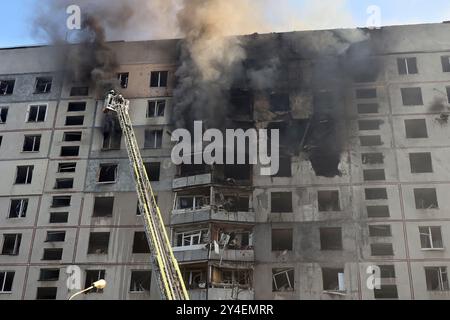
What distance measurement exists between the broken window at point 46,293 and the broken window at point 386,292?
22.0 metres

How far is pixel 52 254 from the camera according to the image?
124ft

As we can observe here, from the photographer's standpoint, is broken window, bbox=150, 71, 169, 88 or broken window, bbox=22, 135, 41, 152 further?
broken window, bbox=150, 71, 169, 88

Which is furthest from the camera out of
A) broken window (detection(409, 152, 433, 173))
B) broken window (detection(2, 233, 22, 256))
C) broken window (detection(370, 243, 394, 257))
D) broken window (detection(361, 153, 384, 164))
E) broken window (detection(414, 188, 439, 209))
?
broken window (detection(2, 233, 22, 256))

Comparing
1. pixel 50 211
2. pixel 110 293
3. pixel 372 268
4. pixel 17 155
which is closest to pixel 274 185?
→ pixel 372 268

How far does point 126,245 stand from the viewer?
37.3m

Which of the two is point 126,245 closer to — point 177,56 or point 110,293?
point 110,293

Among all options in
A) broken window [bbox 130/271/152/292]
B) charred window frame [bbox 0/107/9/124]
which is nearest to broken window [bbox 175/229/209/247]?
broken window [bbox 130/271/152/292]

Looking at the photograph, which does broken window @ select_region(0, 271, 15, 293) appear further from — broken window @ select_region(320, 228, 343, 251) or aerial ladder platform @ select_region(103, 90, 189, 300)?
broken window @ select_region(320, 228, 343, 251)

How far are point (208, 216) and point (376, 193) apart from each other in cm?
1220

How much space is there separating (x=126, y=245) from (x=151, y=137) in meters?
9.22

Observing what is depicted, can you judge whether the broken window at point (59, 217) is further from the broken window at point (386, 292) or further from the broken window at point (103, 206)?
the broken window at point (386, 292)

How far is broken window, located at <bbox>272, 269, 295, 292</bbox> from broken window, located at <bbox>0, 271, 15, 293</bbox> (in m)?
19.0

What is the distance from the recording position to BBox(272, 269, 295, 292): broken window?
3516cm

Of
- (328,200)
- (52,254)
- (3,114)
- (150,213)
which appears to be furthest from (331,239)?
(3,114)
